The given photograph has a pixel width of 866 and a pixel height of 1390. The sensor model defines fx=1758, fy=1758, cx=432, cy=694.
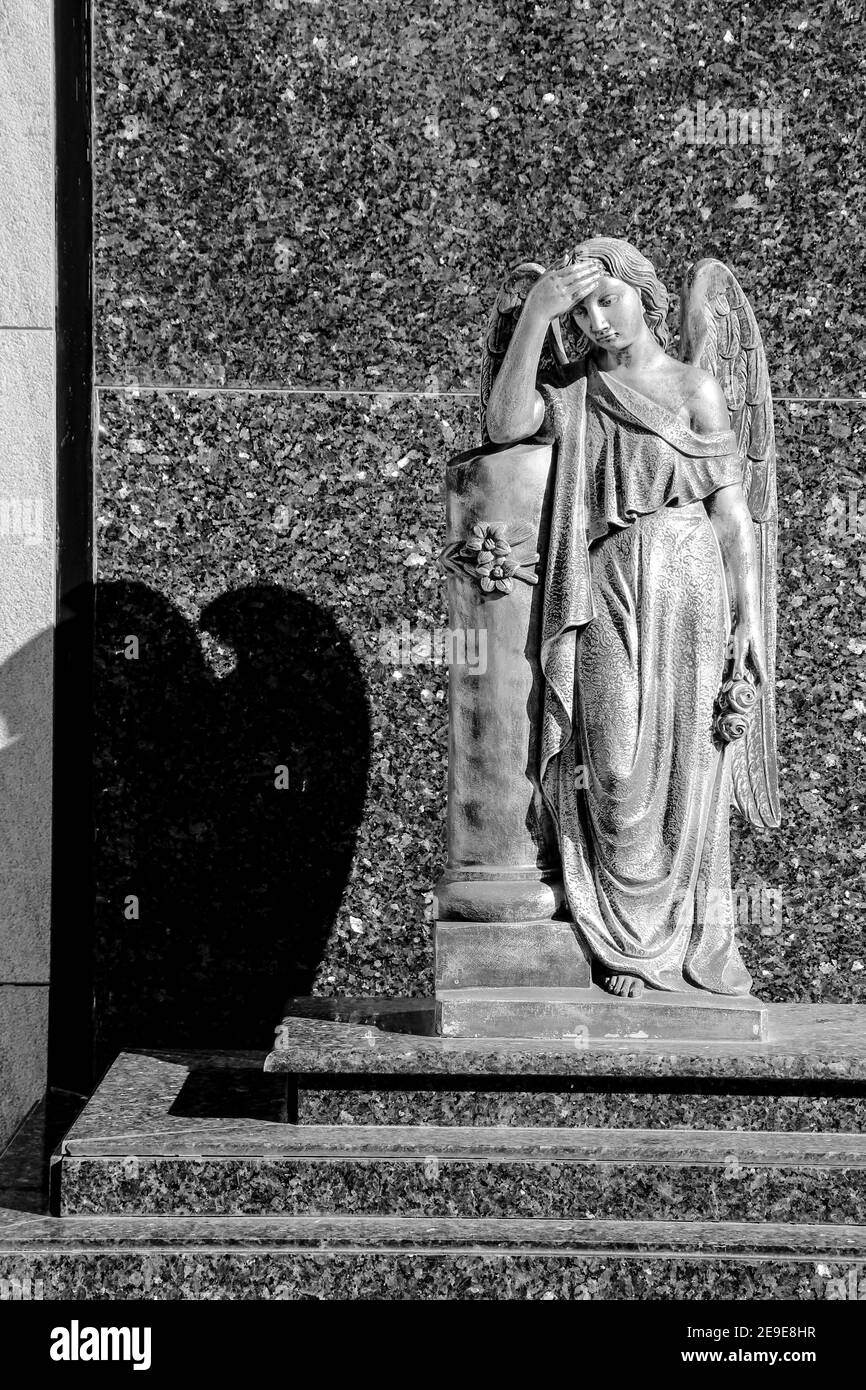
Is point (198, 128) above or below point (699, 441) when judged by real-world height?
above

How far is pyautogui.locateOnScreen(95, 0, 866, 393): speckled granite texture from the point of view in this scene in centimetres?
548

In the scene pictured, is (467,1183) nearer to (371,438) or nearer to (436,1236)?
(436,1236)

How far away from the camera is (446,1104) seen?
13.7 ft

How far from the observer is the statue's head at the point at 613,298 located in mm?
4336

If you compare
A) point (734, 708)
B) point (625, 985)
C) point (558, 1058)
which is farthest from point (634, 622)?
point (558, 1058)

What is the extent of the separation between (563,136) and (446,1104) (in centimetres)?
306

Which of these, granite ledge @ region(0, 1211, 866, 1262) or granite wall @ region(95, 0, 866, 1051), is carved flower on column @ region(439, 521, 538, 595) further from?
granite ledge @ region(0, 1211, 866, 1262)

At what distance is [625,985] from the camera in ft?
14.0

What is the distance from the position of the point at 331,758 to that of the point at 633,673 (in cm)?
150

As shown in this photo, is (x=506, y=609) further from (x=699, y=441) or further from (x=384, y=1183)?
(x=384, y=1183)

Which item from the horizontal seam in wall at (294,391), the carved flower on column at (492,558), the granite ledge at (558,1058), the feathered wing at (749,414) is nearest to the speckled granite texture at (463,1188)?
the granite ledge at (558,1058)

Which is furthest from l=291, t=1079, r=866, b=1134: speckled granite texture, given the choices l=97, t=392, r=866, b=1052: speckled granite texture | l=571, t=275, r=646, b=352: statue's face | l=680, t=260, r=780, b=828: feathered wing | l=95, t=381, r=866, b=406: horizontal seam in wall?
l=95, t=381, r=866, b=406: horizontal seam in wall

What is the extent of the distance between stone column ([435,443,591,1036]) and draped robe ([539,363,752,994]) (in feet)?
0.16

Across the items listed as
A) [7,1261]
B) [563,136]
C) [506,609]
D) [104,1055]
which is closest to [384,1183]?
[7,1261]
